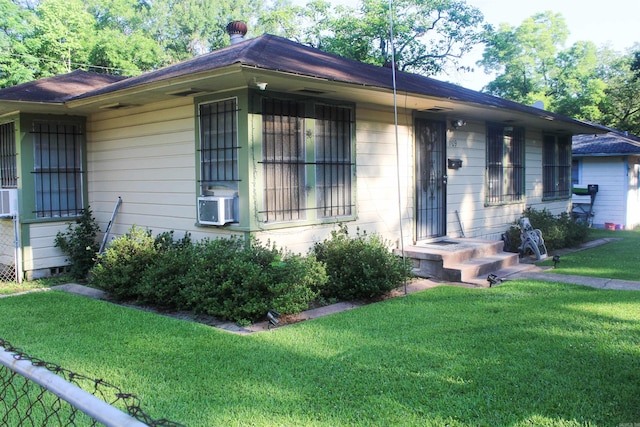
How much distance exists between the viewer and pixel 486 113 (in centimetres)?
898

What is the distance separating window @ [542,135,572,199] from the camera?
12102 mm

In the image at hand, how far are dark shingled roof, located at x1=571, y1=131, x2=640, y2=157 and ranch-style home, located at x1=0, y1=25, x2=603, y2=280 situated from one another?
636 centimetres

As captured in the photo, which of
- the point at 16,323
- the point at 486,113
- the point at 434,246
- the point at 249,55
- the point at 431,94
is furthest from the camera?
the point at 486,113

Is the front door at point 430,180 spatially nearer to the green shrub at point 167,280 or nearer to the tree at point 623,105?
the green shrub at point 167,280

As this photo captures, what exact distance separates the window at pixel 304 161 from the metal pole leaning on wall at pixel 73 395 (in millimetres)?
4481

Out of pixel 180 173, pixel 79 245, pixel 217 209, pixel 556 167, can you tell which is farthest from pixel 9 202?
pixel 556 167

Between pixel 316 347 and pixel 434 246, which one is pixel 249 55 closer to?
pixel 316 347

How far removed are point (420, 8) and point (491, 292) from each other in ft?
76.5

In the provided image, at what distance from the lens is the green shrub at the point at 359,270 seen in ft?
20.3

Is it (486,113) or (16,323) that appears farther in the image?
(486,113)

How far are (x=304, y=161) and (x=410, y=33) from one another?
2198 cm

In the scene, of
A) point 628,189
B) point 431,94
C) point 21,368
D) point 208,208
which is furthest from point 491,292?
point 628,189

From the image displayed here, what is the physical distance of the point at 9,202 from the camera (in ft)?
25.1

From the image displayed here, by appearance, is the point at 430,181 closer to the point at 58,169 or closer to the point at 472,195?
the point at 472,195
